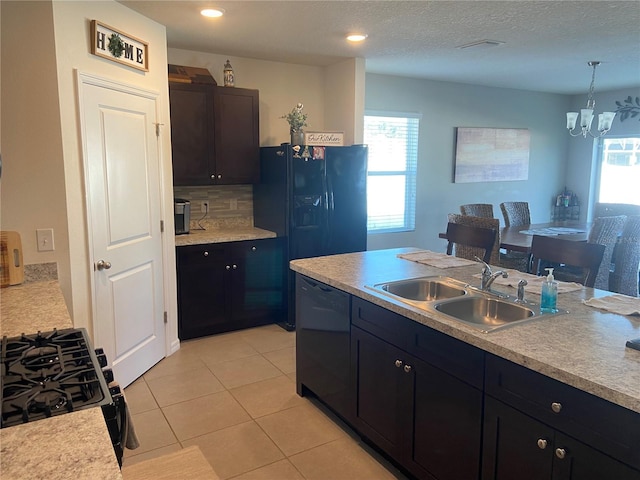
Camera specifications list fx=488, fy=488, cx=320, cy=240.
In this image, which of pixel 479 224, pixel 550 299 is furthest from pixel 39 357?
pixel 479 224

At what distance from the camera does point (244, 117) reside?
4.36 m

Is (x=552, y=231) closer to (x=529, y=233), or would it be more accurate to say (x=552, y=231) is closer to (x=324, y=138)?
(x=529, y=233)

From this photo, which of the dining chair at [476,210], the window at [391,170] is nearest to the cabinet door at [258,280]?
the window at [391,170]

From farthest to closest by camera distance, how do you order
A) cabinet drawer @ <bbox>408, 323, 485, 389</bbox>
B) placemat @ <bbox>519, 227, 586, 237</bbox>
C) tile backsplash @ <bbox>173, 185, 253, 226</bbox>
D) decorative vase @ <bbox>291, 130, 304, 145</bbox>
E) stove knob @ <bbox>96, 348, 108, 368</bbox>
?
placemat @ <bbox>519, 227, 586, 237</bbox> → tile backsplash @ <bbox>173, 185, 253, 226</bbox> → decorative vase @ <bbox>291, 130, 304, 145</bbox> → cabinet drawer @ <bbox>408, 323, 485, 389</bbox> → stove knob @ <bbox>96, 348, 108, 368</bbox>

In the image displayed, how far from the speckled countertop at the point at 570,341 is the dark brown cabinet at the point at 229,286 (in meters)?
1.76

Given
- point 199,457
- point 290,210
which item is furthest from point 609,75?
point 199,457

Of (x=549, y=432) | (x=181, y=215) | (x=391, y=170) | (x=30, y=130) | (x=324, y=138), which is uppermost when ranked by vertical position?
(x=324, y=138)

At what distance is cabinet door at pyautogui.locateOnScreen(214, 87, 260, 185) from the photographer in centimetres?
423

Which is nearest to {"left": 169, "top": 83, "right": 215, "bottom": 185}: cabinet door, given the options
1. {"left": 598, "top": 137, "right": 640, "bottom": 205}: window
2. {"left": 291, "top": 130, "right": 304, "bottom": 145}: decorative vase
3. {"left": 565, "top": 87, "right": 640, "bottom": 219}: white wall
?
{"left": 291, "top": 130, "right": 304, "bottom": 145}: decorative vase

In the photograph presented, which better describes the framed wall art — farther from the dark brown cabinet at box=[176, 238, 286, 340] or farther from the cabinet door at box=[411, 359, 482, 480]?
the cabinet door at box=[411, 359, 482, 480]

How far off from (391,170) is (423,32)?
225 centimetres

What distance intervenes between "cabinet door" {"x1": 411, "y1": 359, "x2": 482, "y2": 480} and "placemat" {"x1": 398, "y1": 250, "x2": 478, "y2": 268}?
1026mm

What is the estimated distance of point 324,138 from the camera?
4426 mm

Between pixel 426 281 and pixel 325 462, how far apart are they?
109 centimetres
